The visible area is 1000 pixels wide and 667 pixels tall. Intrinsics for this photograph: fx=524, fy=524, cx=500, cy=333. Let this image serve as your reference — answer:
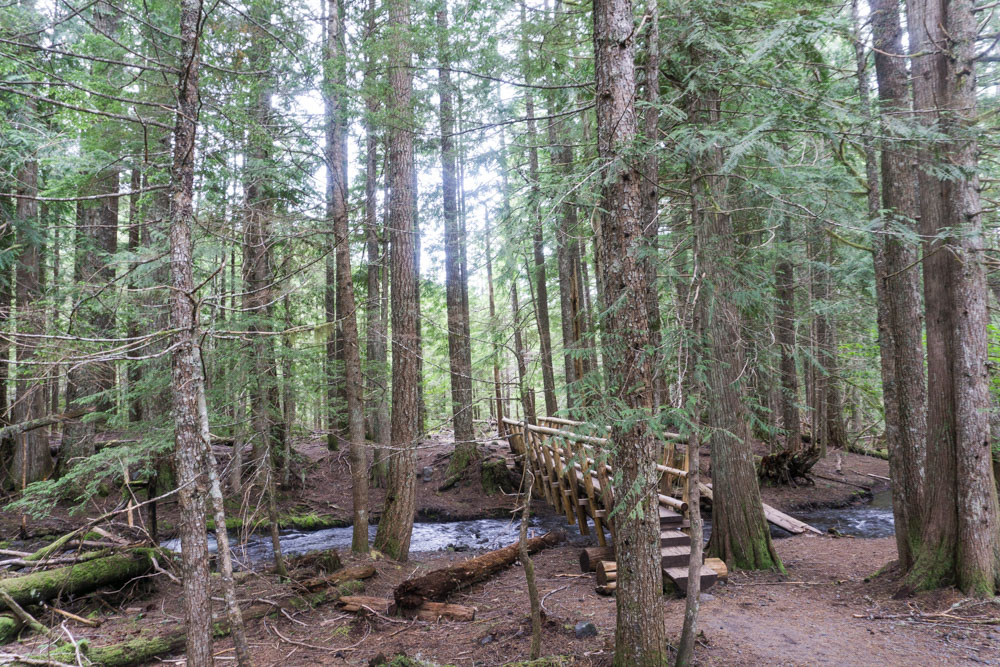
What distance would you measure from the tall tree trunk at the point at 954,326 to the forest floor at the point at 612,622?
54cm

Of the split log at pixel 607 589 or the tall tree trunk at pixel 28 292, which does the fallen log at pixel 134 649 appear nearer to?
the split log at pixel 607 589

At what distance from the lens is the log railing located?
310 inches

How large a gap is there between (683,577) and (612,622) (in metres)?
1.29

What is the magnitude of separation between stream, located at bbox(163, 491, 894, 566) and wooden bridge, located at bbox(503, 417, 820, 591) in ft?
2.37

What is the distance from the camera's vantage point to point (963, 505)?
5551 millimetres

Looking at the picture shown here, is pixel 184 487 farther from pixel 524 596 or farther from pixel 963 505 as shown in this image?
pixel 963 505

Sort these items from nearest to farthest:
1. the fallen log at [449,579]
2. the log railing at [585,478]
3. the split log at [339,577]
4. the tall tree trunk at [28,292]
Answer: the fallen log at [449,579]
the split log at [339,577]
the log railing at [585,478]
the tall tree trunk at [28,292]

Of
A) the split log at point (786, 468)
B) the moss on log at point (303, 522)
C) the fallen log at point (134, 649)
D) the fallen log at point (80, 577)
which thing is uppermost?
the fallen log at point (80, 577)

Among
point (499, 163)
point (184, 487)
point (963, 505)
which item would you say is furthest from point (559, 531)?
point (184, 487)

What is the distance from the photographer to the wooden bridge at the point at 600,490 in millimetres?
5176

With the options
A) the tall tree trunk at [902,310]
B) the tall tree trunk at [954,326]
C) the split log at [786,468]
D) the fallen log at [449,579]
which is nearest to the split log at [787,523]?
the split log at [786,468]

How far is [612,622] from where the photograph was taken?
5621 millimetres

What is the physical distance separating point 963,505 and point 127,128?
12.0 meters

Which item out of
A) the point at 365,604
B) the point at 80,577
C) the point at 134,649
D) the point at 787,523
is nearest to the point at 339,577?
the point at 365,604
